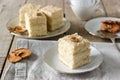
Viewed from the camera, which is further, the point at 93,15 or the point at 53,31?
the point at 93,15

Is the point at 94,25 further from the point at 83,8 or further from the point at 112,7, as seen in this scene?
the point at 112,7

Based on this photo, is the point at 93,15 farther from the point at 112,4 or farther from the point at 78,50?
the point at 78,50

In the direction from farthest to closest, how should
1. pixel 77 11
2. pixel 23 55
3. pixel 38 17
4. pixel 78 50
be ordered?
pixel 77 11 → pixel 38 17 → pixel 23 55 → pixel 78 50

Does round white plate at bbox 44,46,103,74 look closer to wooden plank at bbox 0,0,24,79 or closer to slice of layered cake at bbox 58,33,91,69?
slice of layered cake at bbox 58,33,91,69

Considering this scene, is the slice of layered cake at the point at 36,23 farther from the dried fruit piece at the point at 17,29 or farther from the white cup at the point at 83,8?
the white cup at the point at 83,8

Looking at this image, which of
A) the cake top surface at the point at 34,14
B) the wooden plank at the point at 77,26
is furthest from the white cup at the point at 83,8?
the cake top surface at the point at 34,14

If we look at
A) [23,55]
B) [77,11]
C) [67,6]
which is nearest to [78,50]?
[23,55]
